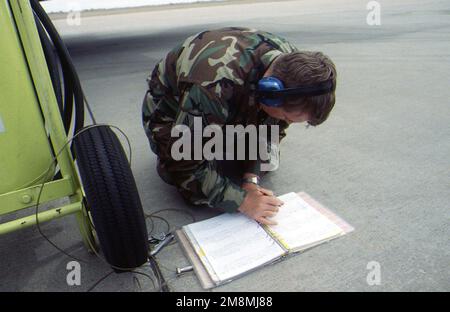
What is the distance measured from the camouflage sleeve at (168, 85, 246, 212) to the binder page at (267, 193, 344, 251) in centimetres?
16

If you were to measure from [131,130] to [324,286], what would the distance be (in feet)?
4.98

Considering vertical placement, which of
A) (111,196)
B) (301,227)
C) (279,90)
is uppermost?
(279,90)

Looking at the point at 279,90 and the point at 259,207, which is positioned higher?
the point at 279,90

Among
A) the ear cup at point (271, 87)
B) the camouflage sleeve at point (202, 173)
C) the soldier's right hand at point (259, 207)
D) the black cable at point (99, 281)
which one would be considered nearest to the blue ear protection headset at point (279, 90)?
the ear cup at point (271, 87)

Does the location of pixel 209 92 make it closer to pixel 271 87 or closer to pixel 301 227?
pixel 271 87

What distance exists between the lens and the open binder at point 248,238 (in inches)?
37.0

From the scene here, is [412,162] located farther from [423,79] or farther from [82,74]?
[82,74]

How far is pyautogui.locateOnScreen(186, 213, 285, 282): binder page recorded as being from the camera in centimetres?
94

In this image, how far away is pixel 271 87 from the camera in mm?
911

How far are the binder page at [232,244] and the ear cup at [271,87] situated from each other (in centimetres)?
41

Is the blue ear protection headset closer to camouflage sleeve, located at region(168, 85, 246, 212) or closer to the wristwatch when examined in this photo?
camouflage sleeve, located at region(168, 85, 246, 212)

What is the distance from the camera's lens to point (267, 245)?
1.00m

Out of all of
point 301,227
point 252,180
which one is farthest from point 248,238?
point 252,180

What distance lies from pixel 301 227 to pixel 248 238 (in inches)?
7.4
